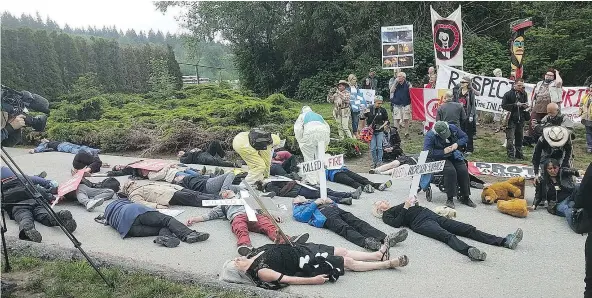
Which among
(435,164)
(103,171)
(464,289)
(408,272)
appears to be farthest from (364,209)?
(103,171)

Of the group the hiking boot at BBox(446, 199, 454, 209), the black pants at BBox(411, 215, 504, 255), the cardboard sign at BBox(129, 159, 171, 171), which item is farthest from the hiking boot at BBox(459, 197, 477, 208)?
the cardboard sign at BBox(129, 159, 171, 171)

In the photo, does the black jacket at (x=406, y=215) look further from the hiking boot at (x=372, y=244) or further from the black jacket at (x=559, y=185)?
the black jacket at (x=559, y=185)

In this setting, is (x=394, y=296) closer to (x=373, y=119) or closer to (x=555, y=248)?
(x=555, y=248)

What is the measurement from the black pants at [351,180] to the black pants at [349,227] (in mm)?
2123

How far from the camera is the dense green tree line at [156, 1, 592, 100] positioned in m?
19.6

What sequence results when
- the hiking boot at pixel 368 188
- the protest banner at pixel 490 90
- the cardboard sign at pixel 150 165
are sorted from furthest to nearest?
the protest banner at pixel 490 90 → the cardboard sign at pixel 150 165 → the hiking boot at pixel 368 188

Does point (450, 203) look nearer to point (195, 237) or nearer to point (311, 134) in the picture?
point (311, 134)

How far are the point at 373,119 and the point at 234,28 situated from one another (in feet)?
53.9

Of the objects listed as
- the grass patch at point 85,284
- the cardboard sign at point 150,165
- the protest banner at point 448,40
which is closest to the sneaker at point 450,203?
the grass patch at point 85,284

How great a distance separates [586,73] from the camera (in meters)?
19.6

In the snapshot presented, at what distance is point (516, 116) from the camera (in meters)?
10.9

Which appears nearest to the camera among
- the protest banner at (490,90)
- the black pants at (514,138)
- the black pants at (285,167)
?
the black pants at (285,167)

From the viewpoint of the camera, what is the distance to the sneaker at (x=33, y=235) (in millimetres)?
6609

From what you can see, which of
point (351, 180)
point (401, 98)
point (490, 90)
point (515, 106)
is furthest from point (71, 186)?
point (490, 90)
